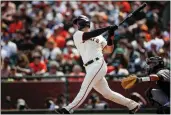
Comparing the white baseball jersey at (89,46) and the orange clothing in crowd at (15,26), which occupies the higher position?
the orange clothing in crowd at (15,26)

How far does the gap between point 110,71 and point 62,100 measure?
152cm

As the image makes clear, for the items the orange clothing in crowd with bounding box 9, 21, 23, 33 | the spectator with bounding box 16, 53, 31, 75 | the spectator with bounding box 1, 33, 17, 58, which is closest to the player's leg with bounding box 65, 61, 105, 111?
the spectator with bounding box 16, 53, 31, 75

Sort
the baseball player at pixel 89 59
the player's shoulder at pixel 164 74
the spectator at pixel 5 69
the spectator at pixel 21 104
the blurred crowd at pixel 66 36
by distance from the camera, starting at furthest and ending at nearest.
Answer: the blurred crowd at pixel 66 36, the spectator at pixel 5 69, the spectator at pixel 21 104, the player's shoulder at pixel 164 74, the baseball player at pixel 89 59

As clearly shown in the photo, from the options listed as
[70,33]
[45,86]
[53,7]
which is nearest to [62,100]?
[45,86]

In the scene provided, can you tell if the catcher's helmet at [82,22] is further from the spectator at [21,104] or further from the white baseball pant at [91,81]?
the spectator at [21,104]

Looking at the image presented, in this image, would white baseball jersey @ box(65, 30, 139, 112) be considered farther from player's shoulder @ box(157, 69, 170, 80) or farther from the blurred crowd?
the blurred crowd

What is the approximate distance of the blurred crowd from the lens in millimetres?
15609

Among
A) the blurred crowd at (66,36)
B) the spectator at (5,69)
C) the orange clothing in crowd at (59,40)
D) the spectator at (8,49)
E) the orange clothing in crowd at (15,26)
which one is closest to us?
the spectator at (5,69)

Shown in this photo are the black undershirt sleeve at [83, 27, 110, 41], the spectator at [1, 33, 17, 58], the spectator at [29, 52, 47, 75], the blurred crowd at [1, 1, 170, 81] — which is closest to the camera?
the black undershirt sleeve at [83, 27, 110, 41]

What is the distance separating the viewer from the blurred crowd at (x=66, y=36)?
A: 1561 cm

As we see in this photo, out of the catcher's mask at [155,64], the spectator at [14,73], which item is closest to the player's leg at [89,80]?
the catcher's mask at [155,64]

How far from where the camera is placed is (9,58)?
16.5 m

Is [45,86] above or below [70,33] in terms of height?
below

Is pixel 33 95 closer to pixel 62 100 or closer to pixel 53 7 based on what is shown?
pixel 62 100
